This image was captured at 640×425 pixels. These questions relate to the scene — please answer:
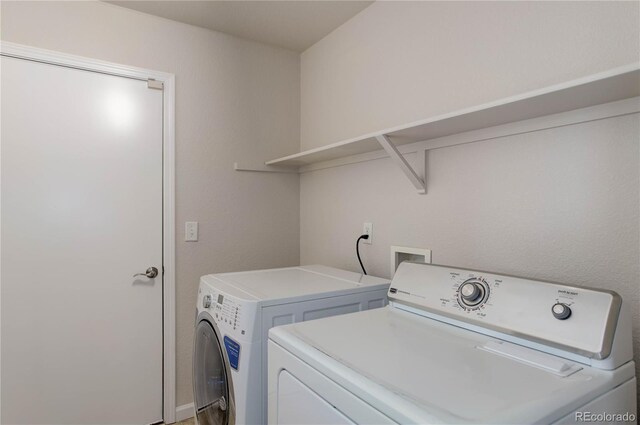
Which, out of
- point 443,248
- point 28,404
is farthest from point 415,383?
point 28,404

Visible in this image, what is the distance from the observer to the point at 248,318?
1.32 m

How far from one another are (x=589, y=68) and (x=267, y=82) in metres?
1.96

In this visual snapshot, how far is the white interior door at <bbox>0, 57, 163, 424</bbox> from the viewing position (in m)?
1.85

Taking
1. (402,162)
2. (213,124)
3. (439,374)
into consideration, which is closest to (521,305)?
(439,374)

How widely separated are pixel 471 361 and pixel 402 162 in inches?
37.4

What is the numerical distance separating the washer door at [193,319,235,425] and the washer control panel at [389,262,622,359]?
0.77 meters

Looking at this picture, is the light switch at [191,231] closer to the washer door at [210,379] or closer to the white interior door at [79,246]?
the white interior door at [79,246]

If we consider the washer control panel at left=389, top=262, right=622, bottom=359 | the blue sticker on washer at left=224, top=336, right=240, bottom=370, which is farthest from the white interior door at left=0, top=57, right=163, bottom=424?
the washer control panel at left=389, top=262, right=622, bottom=359

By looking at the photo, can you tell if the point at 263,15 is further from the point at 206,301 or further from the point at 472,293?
the point at 472,293

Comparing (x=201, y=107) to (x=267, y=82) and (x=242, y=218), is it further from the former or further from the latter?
(x=242, y=218)

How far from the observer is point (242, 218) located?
8.19 feet

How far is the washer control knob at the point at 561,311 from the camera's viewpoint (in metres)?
0.89

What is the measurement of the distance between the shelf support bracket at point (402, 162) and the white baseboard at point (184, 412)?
1.91 meters
